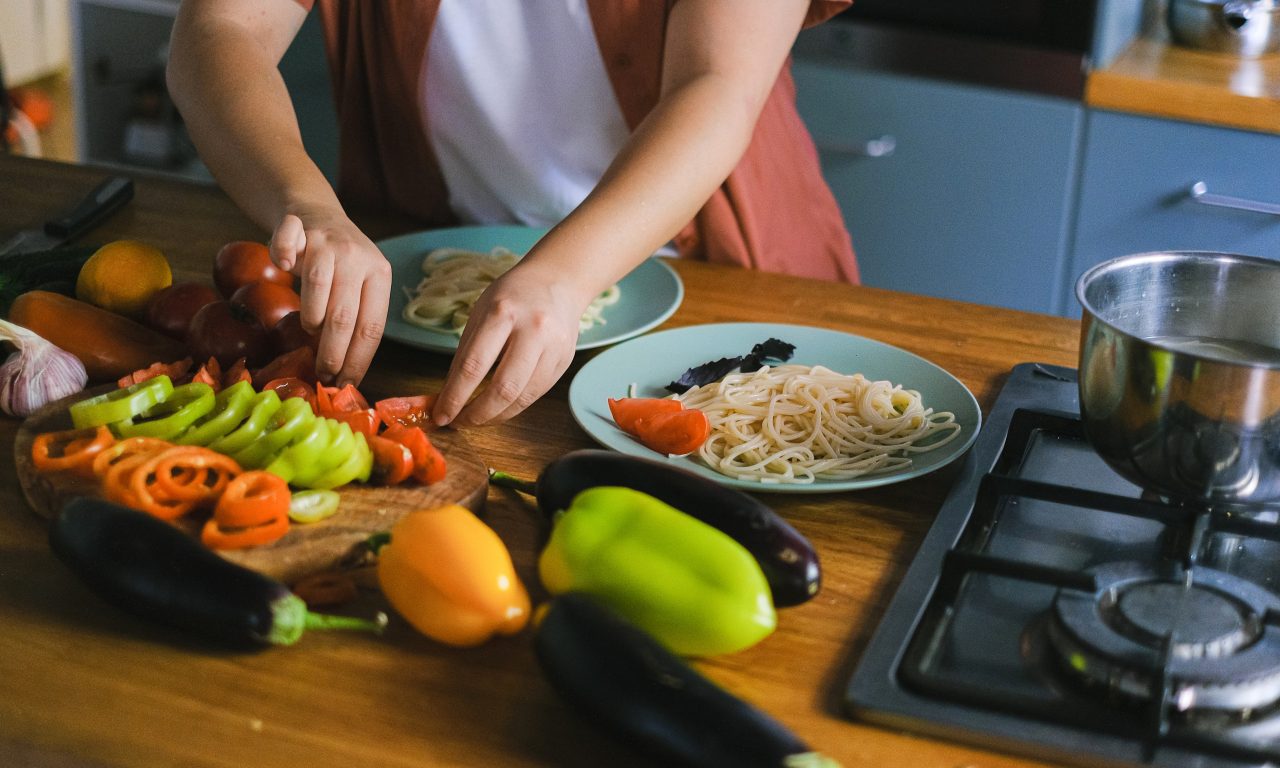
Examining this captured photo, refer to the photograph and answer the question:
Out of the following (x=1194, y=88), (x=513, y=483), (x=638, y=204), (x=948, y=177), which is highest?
(x=638, y=204)

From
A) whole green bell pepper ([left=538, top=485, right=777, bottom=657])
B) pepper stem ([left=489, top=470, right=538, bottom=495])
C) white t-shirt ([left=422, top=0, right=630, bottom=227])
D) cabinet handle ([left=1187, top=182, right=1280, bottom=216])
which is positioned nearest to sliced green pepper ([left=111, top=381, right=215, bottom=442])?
pepper stem ([left=489, top=470, right=538, bottom=495])

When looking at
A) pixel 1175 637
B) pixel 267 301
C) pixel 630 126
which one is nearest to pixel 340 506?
pixel 267 301

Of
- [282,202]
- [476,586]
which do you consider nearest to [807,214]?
[282,202]

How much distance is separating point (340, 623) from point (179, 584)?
0.34 ft

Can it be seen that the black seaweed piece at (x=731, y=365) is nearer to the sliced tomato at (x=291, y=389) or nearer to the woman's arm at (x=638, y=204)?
the woman's arm at (x=638, y=204)

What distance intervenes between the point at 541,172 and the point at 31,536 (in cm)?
86

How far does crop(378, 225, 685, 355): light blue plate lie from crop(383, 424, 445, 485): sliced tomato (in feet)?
0.83

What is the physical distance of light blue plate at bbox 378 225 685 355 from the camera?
1.31 m

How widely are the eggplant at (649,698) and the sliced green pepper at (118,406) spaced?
45cm

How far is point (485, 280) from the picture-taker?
Answer: 143 cm

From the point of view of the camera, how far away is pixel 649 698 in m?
0.72

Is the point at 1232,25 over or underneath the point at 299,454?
underneath

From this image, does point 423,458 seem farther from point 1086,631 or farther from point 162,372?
point 1086,631

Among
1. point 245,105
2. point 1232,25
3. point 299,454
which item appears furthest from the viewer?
point 1232,25
